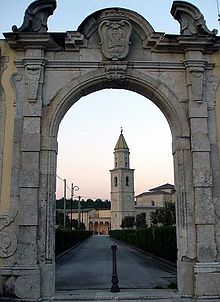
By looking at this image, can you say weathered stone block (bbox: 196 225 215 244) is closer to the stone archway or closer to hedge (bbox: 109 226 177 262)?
the stone archway

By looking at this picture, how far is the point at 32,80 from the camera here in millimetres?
8555

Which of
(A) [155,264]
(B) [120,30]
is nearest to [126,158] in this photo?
(A) [155,264]

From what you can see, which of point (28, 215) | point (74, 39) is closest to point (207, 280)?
point (28, 215)

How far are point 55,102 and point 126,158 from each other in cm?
7590

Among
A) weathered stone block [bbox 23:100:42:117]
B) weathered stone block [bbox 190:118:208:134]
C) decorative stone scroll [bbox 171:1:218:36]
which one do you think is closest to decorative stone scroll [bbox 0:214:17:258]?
weathered stone block [bbox 23:100:42:117]

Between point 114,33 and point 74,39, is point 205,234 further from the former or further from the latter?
point 74,39

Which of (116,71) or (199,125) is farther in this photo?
(116,71)

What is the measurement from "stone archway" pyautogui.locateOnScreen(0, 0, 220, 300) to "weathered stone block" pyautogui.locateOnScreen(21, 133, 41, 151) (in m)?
0.02

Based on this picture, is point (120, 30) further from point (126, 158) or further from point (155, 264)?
point (126, 158)

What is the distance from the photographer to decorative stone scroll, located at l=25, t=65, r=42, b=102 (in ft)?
27.8

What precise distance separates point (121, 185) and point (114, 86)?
73730 millimetres

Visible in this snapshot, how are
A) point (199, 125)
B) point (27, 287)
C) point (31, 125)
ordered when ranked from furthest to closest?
point (199, 125)
point (31, 125)
point (27, 287)

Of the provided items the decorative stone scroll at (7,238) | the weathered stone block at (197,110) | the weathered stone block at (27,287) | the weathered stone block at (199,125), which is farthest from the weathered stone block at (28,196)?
the weathered stone block at (197,110)

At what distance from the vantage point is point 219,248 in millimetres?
8086
